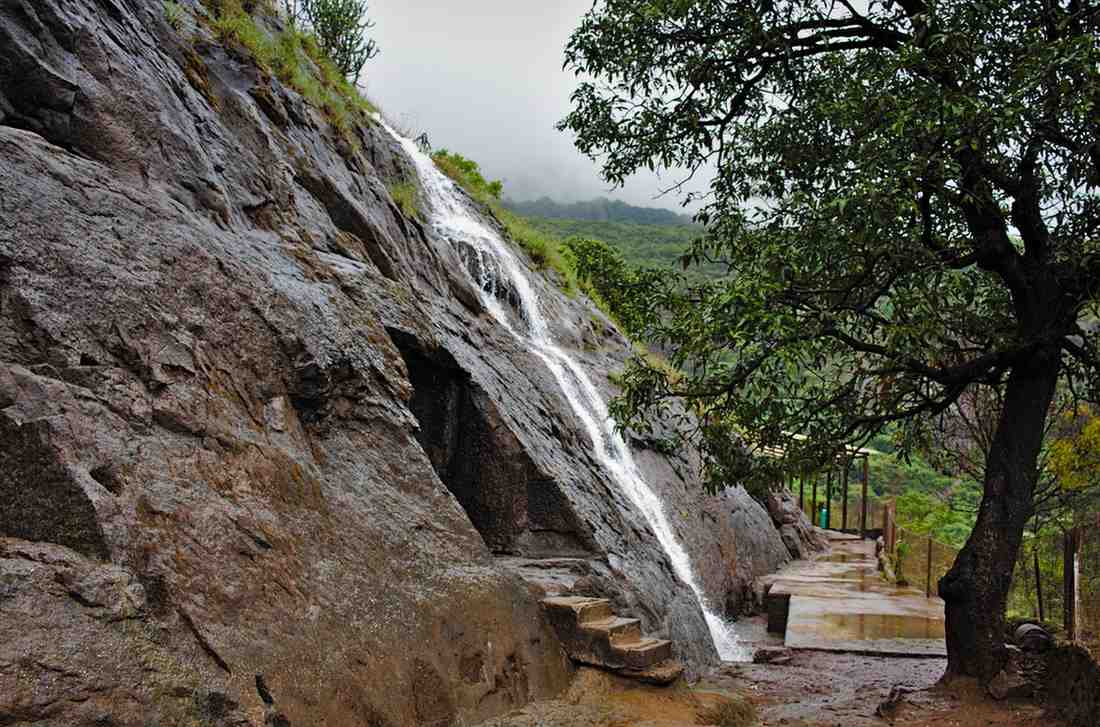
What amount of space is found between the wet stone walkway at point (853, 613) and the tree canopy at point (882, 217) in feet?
10.5

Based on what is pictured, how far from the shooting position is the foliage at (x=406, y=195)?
13594 millimetres

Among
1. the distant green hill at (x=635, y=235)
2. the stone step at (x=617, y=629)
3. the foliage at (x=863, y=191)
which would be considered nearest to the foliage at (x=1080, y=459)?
the foliage at (x=863, y=191)

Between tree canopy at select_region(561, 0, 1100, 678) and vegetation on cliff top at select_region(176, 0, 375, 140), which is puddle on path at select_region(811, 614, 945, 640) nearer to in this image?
tree canopy at select_region(561, 0, 1100, 678)

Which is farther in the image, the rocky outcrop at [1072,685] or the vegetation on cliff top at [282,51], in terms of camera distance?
the vegetation on cliff top at [282,51]

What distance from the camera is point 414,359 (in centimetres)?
892

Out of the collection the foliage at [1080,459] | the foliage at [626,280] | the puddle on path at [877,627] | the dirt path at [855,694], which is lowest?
the dirt path at [855,694]

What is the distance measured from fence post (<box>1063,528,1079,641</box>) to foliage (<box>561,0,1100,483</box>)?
172 cm

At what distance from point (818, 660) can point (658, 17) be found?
776 centimetres

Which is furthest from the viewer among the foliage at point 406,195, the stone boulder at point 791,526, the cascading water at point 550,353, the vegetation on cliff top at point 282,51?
the stone boulder at point 791,526

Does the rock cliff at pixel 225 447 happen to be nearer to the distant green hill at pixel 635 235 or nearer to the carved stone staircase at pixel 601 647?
the carved stone staircase at pixel 601 647

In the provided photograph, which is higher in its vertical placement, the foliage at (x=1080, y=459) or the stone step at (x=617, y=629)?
the foliage at (x=1080, y=459)

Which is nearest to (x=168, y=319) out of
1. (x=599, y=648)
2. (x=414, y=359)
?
(x=414, y=359)

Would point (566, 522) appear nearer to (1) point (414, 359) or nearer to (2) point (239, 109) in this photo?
(1) point (414, 359)

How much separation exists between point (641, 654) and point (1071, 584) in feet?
15.4
